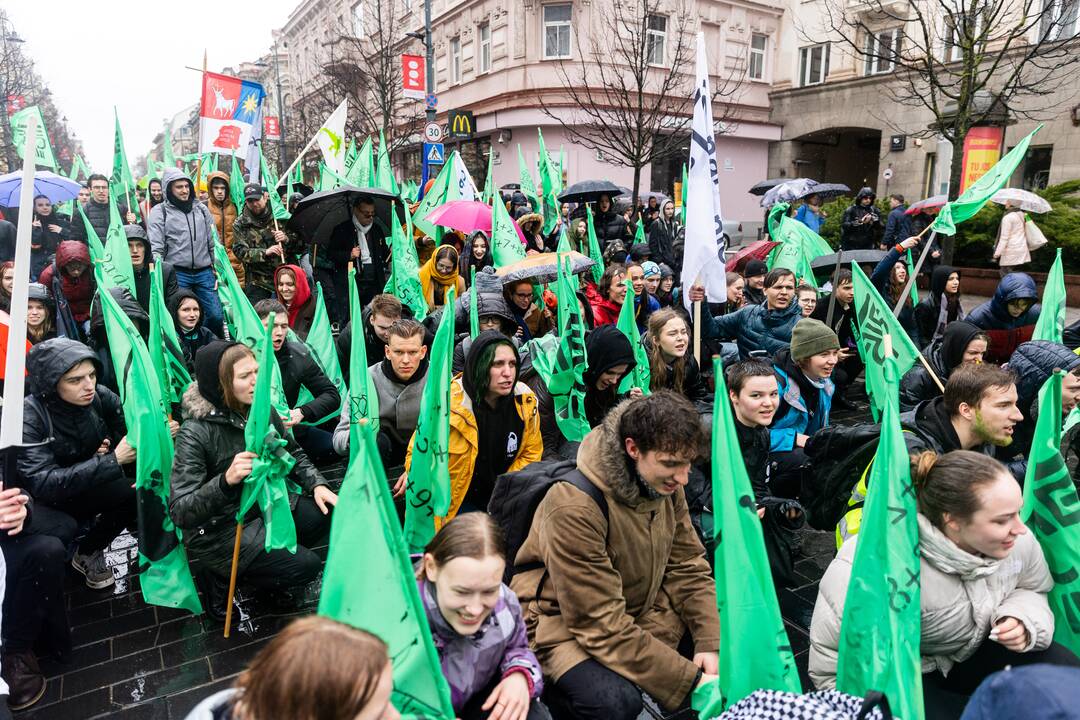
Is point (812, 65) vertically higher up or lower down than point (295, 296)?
higher up

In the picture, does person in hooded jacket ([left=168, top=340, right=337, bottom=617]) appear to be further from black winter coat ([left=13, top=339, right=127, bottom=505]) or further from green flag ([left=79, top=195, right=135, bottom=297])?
green flag ([left=79, top=195, right=135, bottom=297])

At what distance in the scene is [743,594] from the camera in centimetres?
220

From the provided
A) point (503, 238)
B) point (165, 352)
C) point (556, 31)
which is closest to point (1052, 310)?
point (503, 238)

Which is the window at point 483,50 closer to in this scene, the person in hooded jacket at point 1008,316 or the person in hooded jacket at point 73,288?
the person in hooded jacket at point 73,288

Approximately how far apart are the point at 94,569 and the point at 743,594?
12.3ft

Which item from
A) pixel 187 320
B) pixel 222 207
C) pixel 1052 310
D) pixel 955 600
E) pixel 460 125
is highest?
pixel 460 125

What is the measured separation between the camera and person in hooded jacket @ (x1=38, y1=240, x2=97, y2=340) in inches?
241

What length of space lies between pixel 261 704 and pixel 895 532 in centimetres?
180

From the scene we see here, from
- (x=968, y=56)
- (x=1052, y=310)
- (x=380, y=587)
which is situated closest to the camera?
(x=380, y=587)

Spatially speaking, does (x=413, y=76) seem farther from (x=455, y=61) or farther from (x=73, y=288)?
(x=455, y=61)

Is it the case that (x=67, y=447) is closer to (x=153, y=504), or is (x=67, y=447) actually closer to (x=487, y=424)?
(x=153, y=504)

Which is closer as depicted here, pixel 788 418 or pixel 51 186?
pixel 788 418

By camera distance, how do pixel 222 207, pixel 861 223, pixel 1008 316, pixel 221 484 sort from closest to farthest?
pixel 221 484
pixel 1008 316
pixel 222 207
pixel 861 223

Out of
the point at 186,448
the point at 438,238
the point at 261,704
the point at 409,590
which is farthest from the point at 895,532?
the point at 438,238
